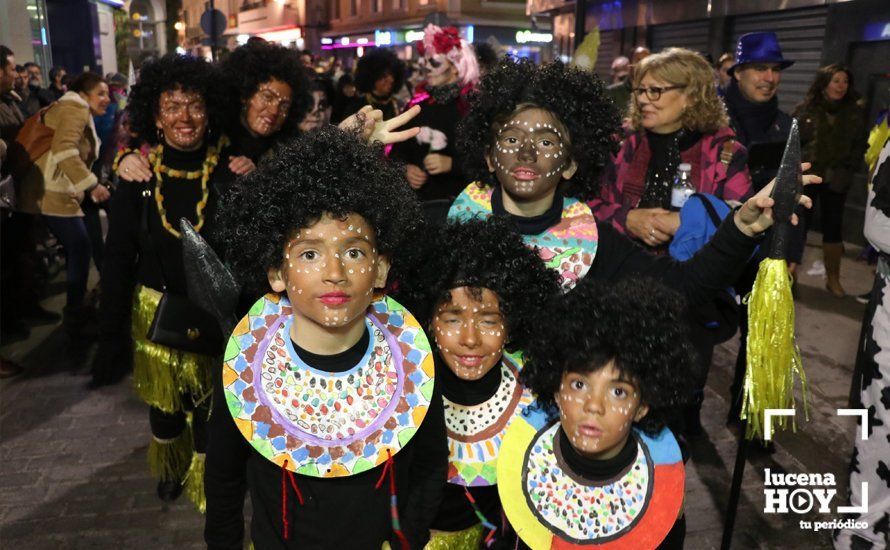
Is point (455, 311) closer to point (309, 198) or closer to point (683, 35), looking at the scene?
point (309, 198)

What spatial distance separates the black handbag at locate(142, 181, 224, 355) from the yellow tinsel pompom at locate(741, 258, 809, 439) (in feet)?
6.57

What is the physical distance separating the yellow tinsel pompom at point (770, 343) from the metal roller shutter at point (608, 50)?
517 inches

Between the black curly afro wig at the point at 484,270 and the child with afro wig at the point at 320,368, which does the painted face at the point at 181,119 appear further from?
the black curly afro wig at the point at 484,270

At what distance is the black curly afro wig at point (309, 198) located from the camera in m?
1.82

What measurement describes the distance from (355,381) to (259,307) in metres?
0.32

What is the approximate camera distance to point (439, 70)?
4.99m

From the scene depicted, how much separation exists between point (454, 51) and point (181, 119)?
2.26m

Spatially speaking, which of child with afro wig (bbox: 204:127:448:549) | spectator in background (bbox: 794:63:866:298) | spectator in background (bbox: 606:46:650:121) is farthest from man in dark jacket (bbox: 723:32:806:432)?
child with afro wig (bbox: 204:127:448:549)

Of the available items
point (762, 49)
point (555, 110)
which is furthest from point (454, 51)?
point (555, 110)

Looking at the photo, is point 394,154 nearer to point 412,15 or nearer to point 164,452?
point 164,452

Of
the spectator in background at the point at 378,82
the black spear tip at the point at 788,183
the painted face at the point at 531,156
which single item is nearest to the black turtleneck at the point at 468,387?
the painted face at the point at 531,156

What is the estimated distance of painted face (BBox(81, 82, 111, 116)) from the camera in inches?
271

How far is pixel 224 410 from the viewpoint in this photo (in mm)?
1904

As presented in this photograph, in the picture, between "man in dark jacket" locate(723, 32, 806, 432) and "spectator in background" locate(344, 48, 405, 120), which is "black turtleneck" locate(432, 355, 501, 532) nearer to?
"man in dark jacket" locate(723, 32, 806, 432)
